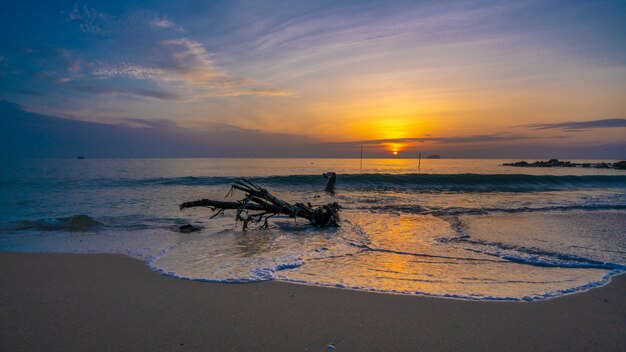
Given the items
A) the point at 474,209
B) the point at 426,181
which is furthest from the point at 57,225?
the point at 426,181

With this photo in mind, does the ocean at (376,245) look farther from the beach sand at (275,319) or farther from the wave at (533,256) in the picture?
the beach sand at (275,319)

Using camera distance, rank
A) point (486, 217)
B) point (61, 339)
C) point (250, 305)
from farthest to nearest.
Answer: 1. point (486, 217)
2. point (250, 305)
3. point (61, 339)

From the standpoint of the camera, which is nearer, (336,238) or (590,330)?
(590,330)

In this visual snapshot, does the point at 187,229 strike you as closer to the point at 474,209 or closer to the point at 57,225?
the point at 57,225

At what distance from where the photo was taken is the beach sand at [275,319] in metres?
3.06

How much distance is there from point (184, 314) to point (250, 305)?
2.45 ft

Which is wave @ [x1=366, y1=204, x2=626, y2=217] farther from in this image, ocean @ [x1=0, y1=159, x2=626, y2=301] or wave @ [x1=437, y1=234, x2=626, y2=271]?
wave @ [x1=437, y1=234, x2=626, y2=271]

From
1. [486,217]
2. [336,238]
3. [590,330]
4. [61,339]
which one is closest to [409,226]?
[336,238]

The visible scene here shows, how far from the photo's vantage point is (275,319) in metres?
3.58

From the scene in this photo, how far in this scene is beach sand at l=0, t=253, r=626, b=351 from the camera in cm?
306

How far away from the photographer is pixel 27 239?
788 centimetres

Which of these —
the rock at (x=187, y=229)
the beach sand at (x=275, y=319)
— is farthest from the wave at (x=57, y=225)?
the beach sand at (x=275, y=319)

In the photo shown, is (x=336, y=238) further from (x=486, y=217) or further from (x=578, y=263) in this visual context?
(x=486, y=217)

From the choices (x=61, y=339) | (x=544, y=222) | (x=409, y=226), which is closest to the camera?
(x=61, y=339)
